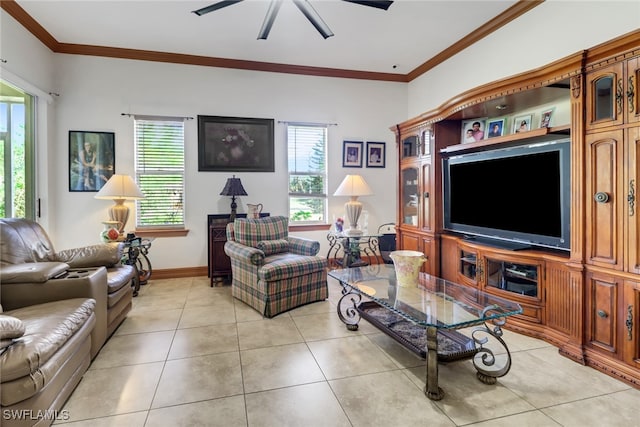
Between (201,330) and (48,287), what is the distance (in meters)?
1.14

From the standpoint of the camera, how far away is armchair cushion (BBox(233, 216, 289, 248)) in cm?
362

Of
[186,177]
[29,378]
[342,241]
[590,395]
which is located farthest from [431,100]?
[29,378]

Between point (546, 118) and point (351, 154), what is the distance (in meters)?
2.61

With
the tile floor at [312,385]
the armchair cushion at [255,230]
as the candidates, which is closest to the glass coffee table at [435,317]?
the tile floor at [312,385]

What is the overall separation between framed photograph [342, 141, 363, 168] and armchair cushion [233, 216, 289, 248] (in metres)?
1.80

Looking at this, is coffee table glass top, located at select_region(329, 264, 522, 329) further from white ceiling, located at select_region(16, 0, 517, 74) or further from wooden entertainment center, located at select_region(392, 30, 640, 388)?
white ceiling, located at select_region(16, 0, 517, 74)

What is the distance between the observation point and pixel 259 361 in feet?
7.47

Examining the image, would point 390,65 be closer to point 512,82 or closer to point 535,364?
point 512,82

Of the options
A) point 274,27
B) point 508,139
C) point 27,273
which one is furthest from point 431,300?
point 274,27

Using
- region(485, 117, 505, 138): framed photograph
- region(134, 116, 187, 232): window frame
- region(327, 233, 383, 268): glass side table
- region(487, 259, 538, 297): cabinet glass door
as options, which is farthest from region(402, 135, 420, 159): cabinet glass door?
region(134, 116, 187, 232): window frame

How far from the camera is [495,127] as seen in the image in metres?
3.56

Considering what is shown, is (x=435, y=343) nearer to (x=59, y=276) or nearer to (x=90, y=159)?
(x=59, y=276)

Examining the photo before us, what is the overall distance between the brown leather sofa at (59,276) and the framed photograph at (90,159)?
5.72ft

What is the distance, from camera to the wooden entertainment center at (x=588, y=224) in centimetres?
202
